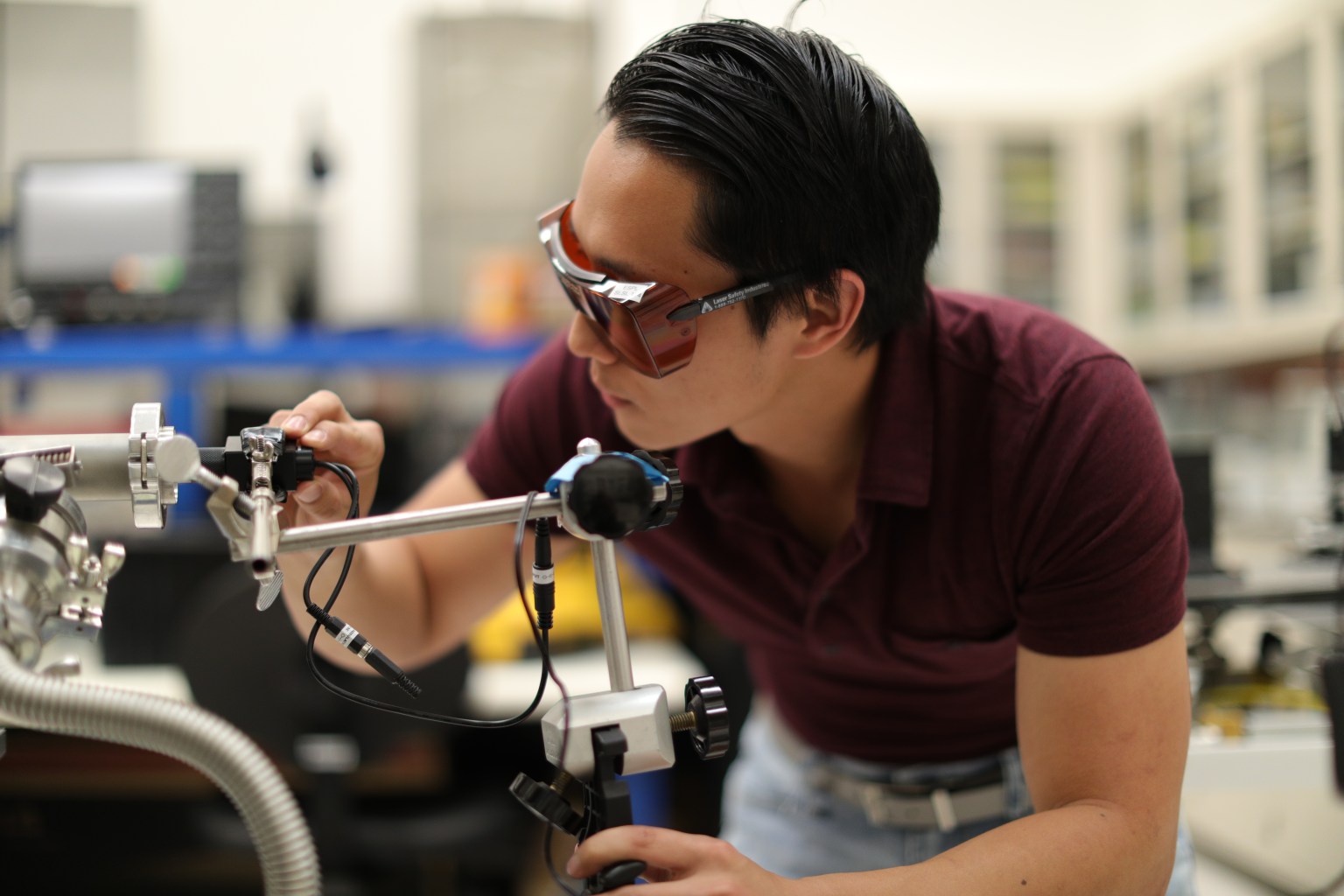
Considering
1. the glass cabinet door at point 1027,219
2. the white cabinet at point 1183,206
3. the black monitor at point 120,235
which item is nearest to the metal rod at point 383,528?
the black monitor at point 120,235

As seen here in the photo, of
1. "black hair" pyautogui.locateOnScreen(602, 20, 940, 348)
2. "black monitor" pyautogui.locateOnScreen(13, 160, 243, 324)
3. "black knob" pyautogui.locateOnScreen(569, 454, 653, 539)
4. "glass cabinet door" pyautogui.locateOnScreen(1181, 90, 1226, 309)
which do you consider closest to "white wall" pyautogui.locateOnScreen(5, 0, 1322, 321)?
"glass cabinet door" pyautogui.locateOnScreen(1181, 90, 1226, 309)

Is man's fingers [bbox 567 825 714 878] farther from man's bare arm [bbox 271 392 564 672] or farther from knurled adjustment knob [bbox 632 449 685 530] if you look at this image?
man's bare arm [bbox 271 392 564 672]

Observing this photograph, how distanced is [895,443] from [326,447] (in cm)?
53

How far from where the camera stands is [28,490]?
1.91 ft

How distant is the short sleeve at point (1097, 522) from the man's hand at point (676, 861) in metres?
0.38

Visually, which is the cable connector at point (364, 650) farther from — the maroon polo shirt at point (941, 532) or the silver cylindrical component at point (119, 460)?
the maroon polo shirt at point (941, 532)

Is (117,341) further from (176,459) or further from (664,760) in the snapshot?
(664,760)

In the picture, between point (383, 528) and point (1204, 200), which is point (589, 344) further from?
point (1204, 200)

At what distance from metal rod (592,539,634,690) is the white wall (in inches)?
149

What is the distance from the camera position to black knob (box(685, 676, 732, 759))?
0.66 m

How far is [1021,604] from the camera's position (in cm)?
90

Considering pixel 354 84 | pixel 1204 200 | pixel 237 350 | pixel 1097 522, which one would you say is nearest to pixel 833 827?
pixel 1097 522

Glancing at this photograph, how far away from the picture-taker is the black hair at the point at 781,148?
841 millimetres

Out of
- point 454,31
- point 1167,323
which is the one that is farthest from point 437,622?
point 1167,323
